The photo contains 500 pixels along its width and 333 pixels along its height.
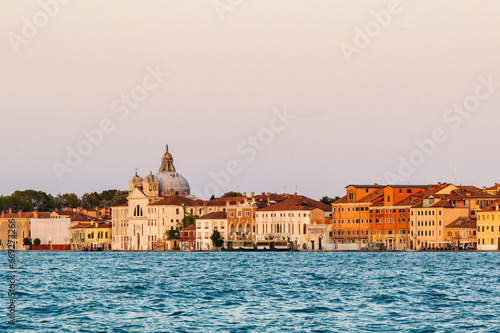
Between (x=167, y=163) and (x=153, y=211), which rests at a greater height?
(x=167, y=163)

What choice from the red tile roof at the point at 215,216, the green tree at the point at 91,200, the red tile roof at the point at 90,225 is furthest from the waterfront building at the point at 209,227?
the green tree at the point at 91,200

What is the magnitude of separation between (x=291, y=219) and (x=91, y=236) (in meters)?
33.6

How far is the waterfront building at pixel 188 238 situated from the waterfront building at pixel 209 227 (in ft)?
3.91

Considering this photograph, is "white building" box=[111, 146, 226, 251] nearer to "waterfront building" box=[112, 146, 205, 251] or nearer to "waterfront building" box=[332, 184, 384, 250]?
"waterfront building" box=[112, 146, 205, 251]

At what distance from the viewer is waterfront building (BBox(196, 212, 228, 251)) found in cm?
13088

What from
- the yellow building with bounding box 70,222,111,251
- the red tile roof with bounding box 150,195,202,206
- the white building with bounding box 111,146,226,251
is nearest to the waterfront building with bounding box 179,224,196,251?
the white building with bounding box 111,146,226,251

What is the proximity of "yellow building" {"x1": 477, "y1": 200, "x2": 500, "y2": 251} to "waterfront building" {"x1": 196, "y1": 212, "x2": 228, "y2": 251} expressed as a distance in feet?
108

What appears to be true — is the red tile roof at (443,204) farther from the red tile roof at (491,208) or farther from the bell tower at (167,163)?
the bell tower at (167,163)

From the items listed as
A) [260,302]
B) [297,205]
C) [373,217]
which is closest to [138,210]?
[297,205]

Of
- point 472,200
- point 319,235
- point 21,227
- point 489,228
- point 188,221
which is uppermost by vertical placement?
point 472,200

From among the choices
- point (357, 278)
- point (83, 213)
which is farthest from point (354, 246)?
point (357, 278)

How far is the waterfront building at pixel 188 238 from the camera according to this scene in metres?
134

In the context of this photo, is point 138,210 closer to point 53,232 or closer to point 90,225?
point 90,225

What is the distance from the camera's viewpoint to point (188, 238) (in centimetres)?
13475
